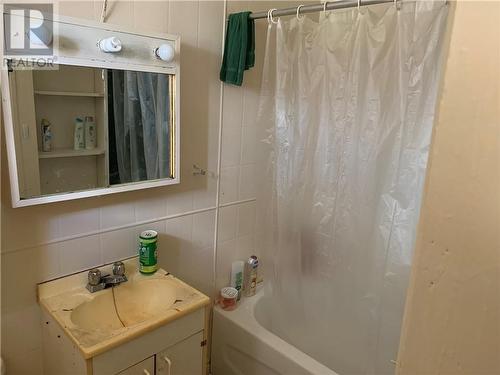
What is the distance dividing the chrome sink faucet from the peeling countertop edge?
160mm

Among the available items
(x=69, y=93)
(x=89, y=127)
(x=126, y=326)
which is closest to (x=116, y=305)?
(x=126, y=326)

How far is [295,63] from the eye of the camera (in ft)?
5.37

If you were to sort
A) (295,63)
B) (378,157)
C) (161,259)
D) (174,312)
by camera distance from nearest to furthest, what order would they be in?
(174,312), (378,157), (295,63), (161,259)

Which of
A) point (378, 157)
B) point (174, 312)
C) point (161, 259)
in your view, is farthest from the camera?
point (161, 259)

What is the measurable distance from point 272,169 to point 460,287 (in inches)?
53.1

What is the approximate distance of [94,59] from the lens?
51.2 inches

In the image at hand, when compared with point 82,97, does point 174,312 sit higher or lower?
lower

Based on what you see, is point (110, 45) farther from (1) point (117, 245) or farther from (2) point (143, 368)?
(2) point (143, 368)

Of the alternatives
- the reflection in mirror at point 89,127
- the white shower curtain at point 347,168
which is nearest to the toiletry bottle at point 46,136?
the reflection in mirror at point 89,127

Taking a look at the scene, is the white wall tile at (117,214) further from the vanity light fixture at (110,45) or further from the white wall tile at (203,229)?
the vanity light fixture at (110,45)

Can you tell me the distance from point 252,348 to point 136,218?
80 centimetres

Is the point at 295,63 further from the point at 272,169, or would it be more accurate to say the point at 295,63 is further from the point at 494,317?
the point at 494,317

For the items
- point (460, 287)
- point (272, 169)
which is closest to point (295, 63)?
point (272, 169)

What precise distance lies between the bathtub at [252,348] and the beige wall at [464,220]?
1.24 meters
